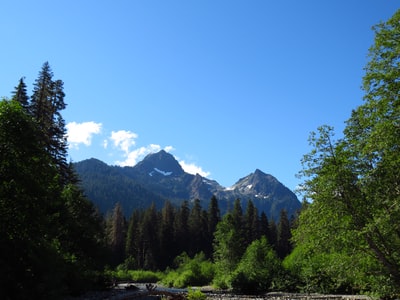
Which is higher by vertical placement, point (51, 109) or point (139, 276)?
point (51, 109)

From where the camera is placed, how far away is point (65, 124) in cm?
4650

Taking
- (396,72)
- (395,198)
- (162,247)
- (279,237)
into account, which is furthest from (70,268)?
(279,237)

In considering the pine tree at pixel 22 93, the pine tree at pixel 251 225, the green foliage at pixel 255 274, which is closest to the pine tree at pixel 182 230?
the pine tree at pixel 251 225

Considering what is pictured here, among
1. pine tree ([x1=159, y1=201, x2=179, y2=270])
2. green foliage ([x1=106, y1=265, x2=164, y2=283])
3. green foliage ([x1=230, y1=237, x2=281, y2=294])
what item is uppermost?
pine tree ([x1=159, y1=201, x2=179, y2=270])

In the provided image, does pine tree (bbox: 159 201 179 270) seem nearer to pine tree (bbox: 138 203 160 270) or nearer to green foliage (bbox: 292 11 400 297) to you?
pine tree (bbox: 138 203 160 270)

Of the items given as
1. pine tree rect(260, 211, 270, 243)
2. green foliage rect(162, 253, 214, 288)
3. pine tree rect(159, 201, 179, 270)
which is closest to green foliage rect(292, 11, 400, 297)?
green foliage rect(162, 253, 214, 288)

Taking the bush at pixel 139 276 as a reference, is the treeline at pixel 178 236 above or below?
above

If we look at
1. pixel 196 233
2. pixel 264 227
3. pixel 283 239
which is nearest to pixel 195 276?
pixel 196 233

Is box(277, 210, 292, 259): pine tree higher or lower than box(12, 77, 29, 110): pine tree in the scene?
lower

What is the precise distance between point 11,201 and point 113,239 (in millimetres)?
94446

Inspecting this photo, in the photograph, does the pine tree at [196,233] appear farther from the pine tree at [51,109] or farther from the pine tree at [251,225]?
the pine tree at [51,109]

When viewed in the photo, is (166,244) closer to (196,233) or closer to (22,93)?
(196,233)

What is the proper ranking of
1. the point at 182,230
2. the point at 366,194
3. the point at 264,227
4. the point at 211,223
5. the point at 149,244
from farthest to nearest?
the point at 182,230
the point at 211,223
the point at 149,244
the point at 264,227
the point at 366,194

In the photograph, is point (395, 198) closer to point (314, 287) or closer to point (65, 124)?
point (314, 287)
